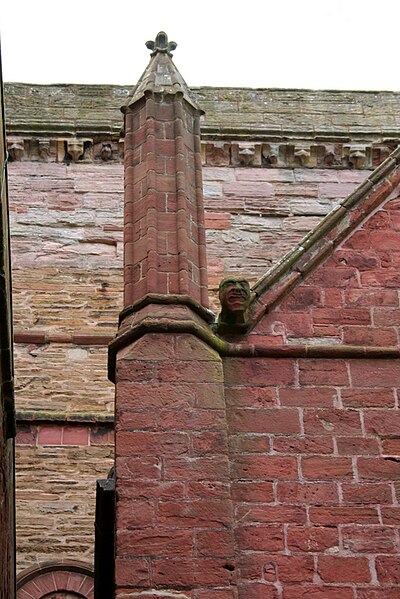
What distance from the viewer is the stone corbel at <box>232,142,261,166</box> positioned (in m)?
15.7

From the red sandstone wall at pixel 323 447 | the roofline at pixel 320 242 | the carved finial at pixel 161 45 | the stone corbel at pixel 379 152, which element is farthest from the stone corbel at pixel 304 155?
the red sandstone wall at pixel 323 447

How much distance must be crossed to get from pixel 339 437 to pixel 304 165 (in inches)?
330

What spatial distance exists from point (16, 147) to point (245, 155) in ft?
8.24

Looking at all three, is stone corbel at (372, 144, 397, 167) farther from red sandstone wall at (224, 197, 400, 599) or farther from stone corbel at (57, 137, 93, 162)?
red sandstone wall at (224, 197, 400, 599)

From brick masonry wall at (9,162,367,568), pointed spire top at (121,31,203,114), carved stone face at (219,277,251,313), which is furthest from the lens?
brick masonry wall at (9,162,367,568)

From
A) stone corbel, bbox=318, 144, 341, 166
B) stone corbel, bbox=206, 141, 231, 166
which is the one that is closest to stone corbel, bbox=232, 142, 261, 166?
stone corbel, bbox=206, 141, 231, 166

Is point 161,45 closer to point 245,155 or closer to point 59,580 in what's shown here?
→ point 59,580

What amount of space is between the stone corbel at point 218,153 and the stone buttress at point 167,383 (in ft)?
20.6

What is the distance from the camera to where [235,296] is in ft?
26.2

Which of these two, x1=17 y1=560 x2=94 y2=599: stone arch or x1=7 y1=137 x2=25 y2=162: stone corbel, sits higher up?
x1=7 y1=137 x2=25 y2=162: stone corbel

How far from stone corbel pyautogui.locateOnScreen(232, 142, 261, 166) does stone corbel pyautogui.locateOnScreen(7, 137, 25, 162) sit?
2327mm

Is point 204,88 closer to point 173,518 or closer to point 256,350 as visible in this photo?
point 256,350

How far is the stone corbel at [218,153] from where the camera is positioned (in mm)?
15625

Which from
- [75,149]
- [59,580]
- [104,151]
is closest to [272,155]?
[104,151]
